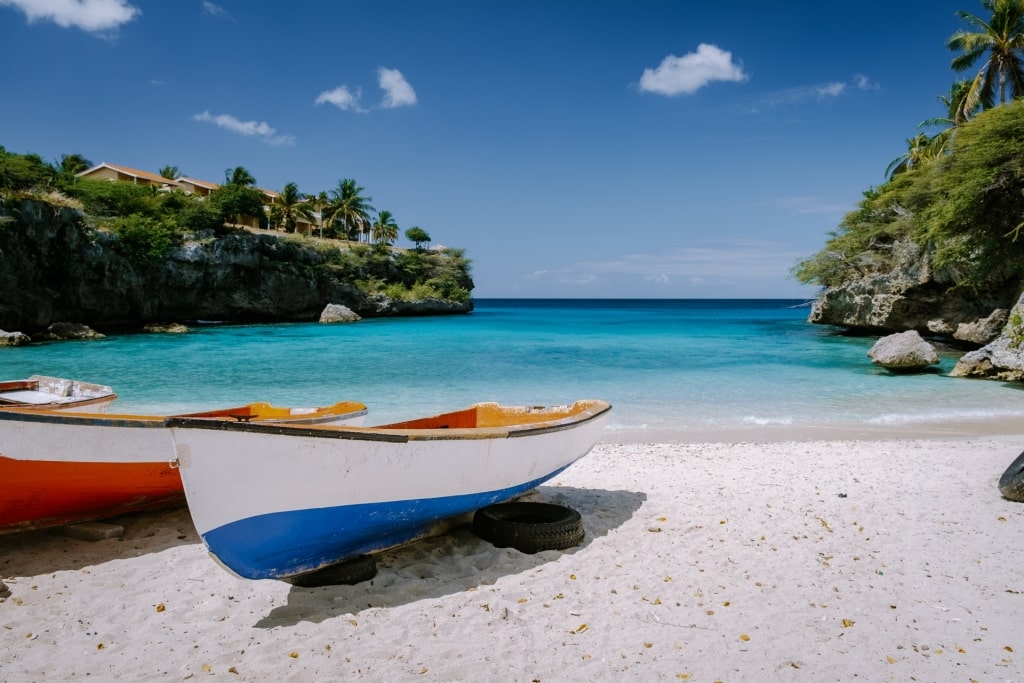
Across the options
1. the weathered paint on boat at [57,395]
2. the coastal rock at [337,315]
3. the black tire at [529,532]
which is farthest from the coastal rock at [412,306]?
the black tire at [529,532]

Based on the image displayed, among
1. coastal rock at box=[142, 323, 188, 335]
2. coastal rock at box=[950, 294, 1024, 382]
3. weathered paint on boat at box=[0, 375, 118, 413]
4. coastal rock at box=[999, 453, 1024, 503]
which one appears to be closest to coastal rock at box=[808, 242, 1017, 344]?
coastal rock at box=[950, 294, 1024, 382]

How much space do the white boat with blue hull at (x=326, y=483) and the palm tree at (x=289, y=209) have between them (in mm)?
66152

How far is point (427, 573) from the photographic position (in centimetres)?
471

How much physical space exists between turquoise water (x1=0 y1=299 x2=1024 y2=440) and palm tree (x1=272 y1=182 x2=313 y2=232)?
33.7m

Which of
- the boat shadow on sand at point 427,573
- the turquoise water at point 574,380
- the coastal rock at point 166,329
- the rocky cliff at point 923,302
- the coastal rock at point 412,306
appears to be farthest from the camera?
the coastal rock at point 412,306

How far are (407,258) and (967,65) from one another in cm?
5188

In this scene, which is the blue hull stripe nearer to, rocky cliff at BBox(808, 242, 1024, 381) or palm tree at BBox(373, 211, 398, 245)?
rocky cliff at BBox(808, 242, 1024, 381)

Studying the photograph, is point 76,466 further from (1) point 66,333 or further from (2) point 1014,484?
(1) point 66,333

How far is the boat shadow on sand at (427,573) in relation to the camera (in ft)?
13.6

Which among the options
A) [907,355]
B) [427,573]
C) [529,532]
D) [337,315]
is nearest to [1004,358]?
[907,355]

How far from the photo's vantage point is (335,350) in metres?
29.5

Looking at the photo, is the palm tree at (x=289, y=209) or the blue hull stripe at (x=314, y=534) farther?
the palm tree at (x=289, y=209)

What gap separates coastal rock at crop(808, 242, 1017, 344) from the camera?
26172 mm

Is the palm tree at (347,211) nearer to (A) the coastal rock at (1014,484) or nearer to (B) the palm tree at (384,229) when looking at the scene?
(B) the palm tree at (384,229)
